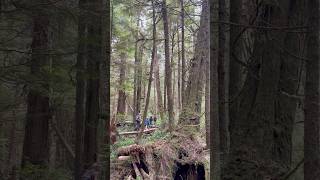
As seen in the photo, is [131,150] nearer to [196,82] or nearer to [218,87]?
[196,82]

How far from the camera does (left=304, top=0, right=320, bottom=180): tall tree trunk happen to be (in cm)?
413

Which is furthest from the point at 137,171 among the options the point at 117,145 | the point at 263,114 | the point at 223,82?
the point at 263,114

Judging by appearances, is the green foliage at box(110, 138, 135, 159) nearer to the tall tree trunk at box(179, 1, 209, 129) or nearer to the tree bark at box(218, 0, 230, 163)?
the tall tree trunk at box(179, 1, 209, 129)

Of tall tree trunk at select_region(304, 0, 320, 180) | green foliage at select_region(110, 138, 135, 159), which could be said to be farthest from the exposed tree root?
tall tree trunk at select_region(304, 0, 320, 180)

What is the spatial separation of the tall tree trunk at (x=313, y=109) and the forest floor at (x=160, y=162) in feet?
28.1

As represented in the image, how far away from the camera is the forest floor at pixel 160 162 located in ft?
42.0

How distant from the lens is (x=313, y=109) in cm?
416

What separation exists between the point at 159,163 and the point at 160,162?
0.05 meters

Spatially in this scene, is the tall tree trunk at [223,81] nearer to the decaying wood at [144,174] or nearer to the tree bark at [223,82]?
the tree bark at [223,82]

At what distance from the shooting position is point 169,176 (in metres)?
12.8

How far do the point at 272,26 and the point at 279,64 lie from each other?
0.47m

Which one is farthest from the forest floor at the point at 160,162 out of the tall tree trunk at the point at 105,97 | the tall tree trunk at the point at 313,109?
the tall tree trunk at the point at 313,109

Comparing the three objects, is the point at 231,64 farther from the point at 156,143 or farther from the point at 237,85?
the point at 156,143

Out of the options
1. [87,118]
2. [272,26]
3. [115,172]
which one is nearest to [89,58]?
[87,118]
